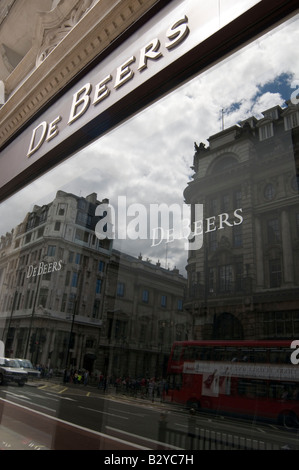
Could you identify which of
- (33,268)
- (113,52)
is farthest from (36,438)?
(113,52)

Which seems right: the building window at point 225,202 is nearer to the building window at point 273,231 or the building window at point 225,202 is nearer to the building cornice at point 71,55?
the building window at point 273,231

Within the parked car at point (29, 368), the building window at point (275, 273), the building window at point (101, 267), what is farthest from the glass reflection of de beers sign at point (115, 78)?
the parked car at point (29, 368)

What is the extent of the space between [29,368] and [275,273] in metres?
2.60

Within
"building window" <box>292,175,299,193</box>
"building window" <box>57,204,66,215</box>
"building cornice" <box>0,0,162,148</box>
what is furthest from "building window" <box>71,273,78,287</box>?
"building window" <box>292,175,299,193</box>

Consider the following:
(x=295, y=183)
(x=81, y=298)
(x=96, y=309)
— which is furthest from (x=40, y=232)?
(x=295, y=183)

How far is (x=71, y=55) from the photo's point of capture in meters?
3.22

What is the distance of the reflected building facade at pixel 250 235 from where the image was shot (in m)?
1.72

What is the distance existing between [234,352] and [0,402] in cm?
243

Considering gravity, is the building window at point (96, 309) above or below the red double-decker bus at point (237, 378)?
above

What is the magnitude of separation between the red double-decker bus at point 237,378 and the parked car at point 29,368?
1.71 metres

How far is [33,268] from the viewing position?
3662 millimetres

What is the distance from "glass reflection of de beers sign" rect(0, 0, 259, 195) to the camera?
2166mm

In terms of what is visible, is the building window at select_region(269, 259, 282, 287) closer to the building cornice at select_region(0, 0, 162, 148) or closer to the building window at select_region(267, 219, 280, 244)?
the building window at select_region(267, 219, 280, 244)

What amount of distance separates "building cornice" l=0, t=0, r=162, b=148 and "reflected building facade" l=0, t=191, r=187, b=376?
1022 millimetres
